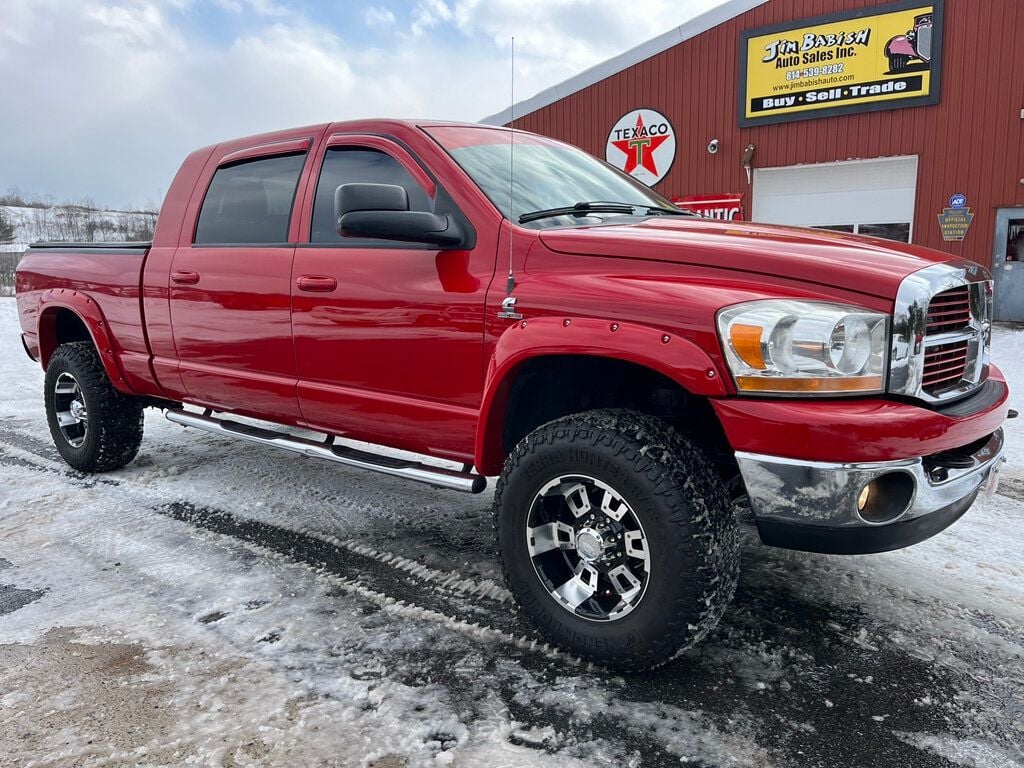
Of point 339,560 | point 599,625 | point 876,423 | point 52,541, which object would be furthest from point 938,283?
point 52,541

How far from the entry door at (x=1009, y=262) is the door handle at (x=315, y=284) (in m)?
12.9

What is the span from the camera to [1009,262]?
12742mm

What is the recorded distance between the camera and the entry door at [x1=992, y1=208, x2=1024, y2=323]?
1261cm

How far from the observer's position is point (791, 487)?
2125 mm

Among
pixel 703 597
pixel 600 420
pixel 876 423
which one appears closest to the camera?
pixel 876 423

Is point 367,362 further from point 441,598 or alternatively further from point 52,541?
point 52,541

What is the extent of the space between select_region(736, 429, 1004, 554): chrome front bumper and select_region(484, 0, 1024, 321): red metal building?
424 inches

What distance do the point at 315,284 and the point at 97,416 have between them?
A: 7.07 feet

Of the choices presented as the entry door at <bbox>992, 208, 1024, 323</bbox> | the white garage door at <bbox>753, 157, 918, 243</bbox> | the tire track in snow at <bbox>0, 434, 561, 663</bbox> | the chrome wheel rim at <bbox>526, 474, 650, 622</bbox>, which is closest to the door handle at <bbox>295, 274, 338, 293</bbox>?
the tire track in snow at <bbox>0, 434, 561, 663</bbox>

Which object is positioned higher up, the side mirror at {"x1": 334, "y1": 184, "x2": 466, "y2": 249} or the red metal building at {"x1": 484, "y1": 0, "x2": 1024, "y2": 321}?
the red metal building at {"x1": 484, "y1": 0, "x2": 1024, "y2": 321}

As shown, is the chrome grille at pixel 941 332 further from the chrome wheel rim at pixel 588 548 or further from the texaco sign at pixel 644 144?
the texaco sign at pixel 644 144

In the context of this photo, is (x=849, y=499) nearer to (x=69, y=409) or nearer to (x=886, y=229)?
(x=69, y=409)

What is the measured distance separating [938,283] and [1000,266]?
12.7m

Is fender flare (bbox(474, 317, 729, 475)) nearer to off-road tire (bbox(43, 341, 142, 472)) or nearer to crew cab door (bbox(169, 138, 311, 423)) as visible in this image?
crew cab door (bbox(169, 138, 311, 423))
